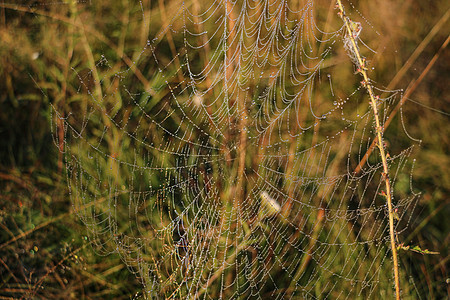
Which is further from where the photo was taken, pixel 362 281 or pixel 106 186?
pixel 106 186

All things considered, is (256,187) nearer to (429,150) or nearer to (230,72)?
(230,72)

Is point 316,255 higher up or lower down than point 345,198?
lower down

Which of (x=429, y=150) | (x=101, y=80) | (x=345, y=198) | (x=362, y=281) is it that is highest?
(x=101, y=80)

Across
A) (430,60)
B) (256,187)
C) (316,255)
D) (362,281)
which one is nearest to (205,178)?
(256,187)
